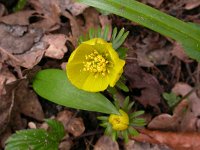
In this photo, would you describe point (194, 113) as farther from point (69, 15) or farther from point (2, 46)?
point (2, 46)

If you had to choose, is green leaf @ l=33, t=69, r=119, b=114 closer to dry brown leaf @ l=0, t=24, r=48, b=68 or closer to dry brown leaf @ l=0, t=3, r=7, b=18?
dry brown leaf @ l=0, t=24, r=48, b=68

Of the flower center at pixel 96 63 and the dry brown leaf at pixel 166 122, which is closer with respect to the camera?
the flower center at pixel 96 63

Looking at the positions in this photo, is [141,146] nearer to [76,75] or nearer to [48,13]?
[76,75]

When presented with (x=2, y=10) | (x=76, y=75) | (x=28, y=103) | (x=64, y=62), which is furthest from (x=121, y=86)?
(x=2, y=10)

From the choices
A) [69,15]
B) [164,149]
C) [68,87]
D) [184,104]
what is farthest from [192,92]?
[69,15]

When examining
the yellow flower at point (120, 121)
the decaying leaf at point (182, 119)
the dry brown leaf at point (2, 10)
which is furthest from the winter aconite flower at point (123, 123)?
the dry brown leaf at point (2, 10)

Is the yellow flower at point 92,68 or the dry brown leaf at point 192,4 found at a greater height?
the dry brown leaf at point 192,4

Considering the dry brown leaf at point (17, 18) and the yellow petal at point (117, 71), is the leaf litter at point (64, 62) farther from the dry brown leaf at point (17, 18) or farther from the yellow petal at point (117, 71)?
the yellow petal at point (117, 71)
